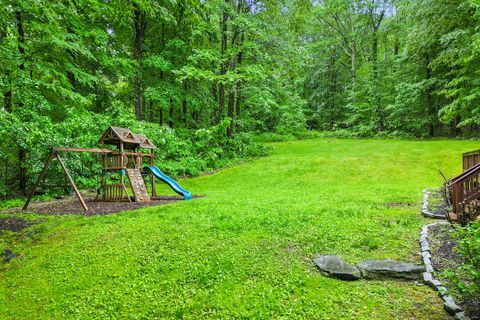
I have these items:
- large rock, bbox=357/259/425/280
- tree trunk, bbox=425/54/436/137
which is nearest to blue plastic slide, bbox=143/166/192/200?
large rock, bbox=357/259/425/280

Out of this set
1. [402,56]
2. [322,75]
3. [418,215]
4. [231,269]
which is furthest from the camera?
[322,75]

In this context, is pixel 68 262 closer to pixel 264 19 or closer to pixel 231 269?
pixel 231 269

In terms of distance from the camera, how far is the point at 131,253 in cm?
482

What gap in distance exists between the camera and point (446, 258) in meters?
4.32

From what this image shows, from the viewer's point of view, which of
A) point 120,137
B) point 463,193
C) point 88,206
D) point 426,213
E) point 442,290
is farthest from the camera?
point 120,137

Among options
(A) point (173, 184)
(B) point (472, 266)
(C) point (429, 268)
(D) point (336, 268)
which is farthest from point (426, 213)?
(A) point (173, 184)

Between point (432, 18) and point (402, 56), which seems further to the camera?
point (402, 56)

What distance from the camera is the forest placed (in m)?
10.0

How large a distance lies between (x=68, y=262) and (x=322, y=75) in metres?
31.0

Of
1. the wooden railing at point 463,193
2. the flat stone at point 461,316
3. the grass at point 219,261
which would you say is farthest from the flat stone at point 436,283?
the wooden railing at point 463,193

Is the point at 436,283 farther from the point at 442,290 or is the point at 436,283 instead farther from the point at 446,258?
the point at 446,258

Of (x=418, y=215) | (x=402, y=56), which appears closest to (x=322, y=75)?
(x=402, y=56)

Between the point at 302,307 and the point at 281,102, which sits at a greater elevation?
the point at 281,102

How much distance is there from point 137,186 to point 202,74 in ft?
24.0
